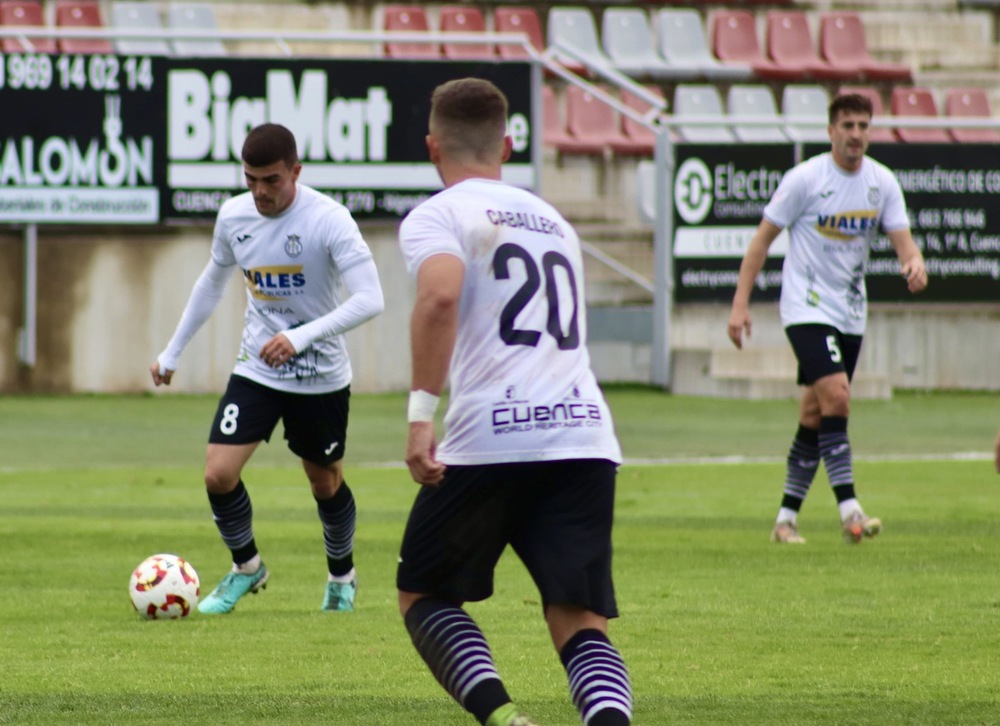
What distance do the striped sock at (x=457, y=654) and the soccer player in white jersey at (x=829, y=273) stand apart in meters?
5.84

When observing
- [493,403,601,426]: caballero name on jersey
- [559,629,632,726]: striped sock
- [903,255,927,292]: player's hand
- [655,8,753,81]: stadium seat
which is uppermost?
[655,8,753,81]: stadium seat

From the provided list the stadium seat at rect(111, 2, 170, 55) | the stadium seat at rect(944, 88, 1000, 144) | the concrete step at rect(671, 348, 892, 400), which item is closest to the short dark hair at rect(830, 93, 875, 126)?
the concrete step at rect(671, 348, 892, 400)

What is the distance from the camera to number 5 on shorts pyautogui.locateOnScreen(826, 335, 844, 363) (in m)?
10.7

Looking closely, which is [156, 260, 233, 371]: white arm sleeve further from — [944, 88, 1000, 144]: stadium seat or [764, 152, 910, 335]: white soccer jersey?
[944, 88, 1000, 144]: stadium seat

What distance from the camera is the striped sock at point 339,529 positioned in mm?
8445

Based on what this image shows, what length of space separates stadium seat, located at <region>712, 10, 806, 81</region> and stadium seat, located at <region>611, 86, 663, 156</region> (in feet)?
5.16

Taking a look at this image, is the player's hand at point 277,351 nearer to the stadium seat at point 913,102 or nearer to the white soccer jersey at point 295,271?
the white soccer jersey at point 295,271

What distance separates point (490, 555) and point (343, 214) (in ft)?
11.4

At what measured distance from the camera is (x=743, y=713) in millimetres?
6074

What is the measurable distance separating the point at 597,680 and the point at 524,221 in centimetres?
120

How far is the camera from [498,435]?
16.2ft

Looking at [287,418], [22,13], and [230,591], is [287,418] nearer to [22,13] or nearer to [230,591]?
[230,591]

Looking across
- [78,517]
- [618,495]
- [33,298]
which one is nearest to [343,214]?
[78,517]

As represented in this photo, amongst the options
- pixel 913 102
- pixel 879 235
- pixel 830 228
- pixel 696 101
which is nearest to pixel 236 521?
pixel 830 228
